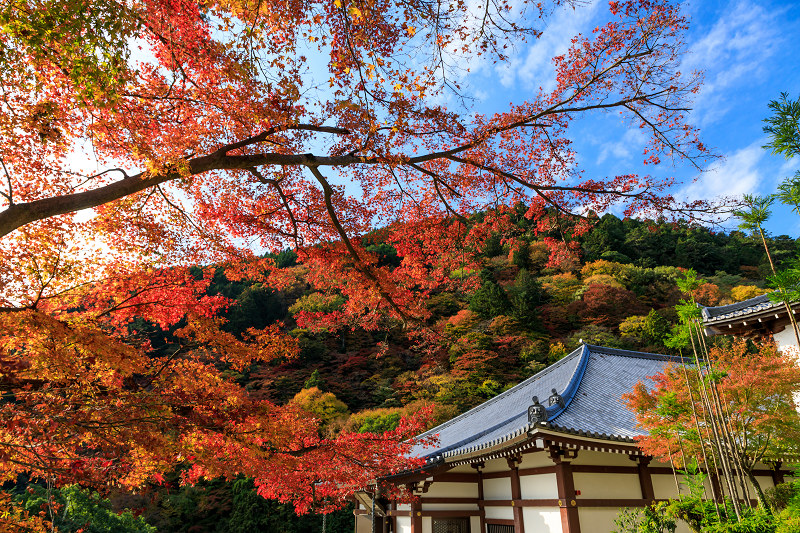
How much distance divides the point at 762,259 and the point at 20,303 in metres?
36.6

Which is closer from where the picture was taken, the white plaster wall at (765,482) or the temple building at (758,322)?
the temple building at (758,322)

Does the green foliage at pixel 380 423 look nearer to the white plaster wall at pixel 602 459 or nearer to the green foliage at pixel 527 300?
the green foliage at pixel 527 300

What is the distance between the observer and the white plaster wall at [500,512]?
7.35 metres

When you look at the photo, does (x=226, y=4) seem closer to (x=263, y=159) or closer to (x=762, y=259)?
(x=263, y=159)

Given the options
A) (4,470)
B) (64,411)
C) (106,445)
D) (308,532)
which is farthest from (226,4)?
(308,532)

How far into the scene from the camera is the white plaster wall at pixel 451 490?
324 inches

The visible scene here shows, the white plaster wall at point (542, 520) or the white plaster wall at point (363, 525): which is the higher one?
the white plaster wall at point (542, 520)

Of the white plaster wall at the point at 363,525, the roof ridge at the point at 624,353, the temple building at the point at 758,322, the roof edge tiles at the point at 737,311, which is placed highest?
the roof ridge at the point at 624,353

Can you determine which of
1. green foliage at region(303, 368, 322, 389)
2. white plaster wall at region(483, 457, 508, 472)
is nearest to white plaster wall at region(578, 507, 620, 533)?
white plaster wall at region(483, 457, 508, 472)

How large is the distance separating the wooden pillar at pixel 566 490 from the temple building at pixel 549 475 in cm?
1

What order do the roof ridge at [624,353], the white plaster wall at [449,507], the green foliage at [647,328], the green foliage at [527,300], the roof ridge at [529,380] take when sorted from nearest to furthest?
the white plaster wall at [449,507], the roof ridge at [624,353], the roof ridge at [529,380], the green foliage at [647,328], the green foliage at [527,300]

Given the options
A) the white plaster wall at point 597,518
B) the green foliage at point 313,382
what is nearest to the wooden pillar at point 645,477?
the white plaster wall at point 597,518

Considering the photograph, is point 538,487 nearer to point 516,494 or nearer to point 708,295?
point 516,494

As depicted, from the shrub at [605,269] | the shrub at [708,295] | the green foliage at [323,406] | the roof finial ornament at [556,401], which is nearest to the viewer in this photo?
the roof finial ornament at [556,401]
